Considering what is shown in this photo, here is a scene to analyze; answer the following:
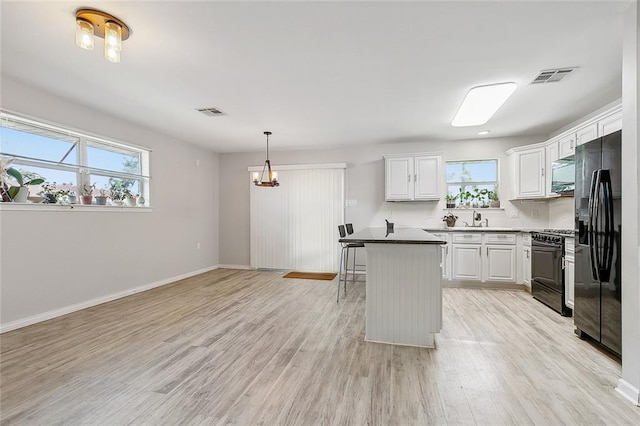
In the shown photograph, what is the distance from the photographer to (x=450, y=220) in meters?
5.26

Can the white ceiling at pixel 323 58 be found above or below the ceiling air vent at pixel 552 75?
above

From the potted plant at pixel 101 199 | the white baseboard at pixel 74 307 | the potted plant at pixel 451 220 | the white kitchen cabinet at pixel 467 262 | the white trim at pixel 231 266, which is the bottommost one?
the white trim at pixel 231 266

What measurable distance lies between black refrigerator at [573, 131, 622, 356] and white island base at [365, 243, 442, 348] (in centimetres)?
123

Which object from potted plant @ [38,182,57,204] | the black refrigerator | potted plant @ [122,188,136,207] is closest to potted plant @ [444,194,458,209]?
the black refrigerator

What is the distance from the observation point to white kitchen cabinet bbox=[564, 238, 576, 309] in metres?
3.29

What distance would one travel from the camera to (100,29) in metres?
2.12

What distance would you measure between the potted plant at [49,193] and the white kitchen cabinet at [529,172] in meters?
6.46

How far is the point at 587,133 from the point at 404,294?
2949 mm

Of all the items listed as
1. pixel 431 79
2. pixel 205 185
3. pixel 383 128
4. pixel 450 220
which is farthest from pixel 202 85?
pixel 450 220

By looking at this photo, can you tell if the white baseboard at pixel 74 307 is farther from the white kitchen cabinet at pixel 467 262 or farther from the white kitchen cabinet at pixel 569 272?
the white kitchen cabinet at pixel 569 272

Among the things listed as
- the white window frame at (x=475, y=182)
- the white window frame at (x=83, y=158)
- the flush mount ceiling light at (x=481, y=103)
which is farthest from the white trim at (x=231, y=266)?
the flush mount ceiling light at (x=481, y=103)

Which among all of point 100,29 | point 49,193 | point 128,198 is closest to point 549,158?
point 100,29

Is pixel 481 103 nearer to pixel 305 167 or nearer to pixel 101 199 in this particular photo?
pixel 305 167

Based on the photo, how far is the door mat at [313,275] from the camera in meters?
5.47
